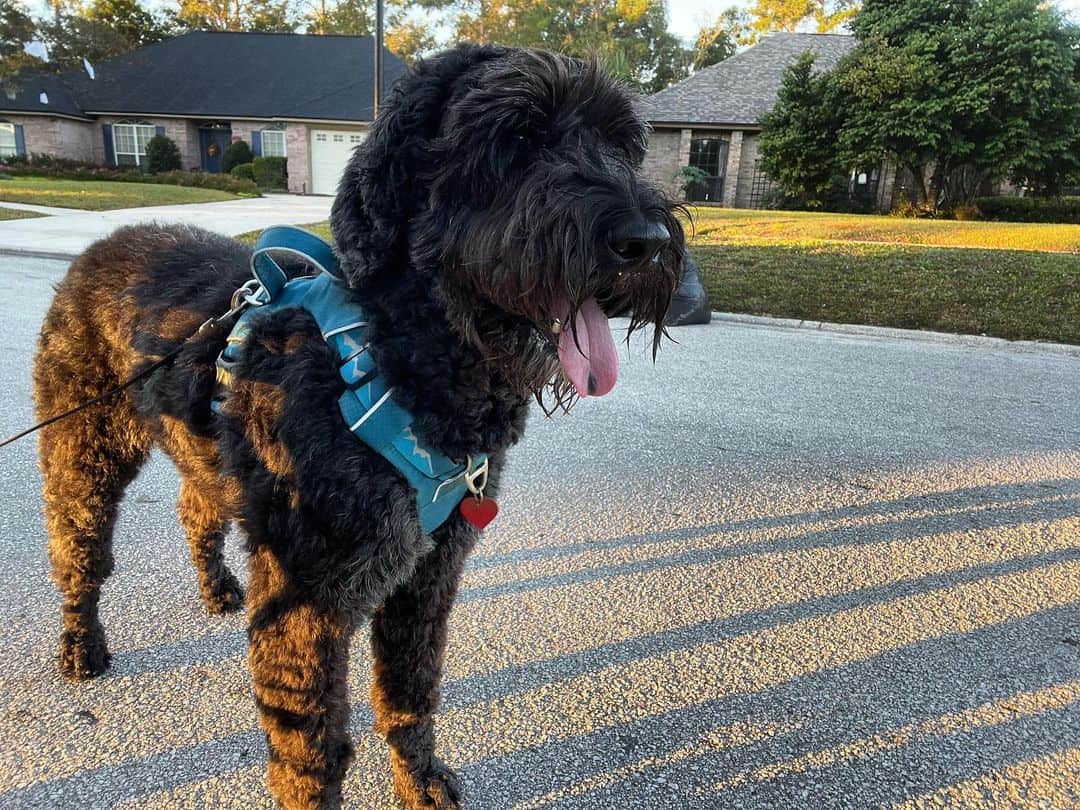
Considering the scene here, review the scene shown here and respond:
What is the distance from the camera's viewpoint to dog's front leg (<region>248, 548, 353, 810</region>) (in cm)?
178

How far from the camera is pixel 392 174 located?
1714 mm

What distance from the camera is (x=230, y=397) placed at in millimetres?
1816

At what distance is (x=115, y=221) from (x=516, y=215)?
1769 cm

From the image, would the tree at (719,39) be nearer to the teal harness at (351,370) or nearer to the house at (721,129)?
the house at (721,129)

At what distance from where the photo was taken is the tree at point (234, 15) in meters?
48.9

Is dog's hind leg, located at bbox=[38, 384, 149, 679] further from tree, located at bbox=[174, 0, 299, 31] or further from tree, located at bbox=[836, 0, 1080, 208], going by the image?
tree, located at bbox=[174, 0, 299, 31]

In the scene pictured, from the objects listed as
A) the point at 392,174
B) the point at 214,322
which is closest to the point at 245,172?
the point at 214,322

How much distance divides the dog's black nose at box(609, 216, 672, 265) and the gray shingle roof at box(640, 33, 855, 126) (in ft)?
94.6

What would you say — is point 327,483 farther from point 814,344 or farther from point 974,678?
point 814,344

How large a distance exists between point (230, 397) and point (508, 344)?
2.42 feet

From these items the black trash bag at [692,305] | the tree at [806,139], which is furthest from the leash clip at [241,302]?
the tree at [806,139]

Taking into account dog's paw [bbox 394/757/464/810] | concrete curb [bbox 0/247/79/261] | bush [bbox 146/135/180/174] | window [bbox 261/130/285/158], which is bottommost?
dog's paw [bbox 394/757/464/810]

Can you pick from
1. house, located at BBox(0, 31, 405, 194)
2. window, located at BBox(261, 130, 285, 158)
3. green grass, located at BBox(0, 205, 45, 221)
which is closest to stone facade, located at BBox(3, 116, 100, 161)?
house, located at BBox(0, 31, 405, 194)

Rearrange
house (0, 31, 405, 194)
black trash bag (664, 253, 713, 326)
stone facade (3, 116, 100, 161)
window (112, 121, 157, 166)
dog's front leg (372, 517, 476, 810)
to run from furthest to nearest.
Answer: window (112, 121, 157, 166) < stone facade (3, 116, 100, 161) < house (0, 31, 405, 194) < black trash bag (664, 253, 713, 326) < dog's front leg (372, 517, 476, 810)
